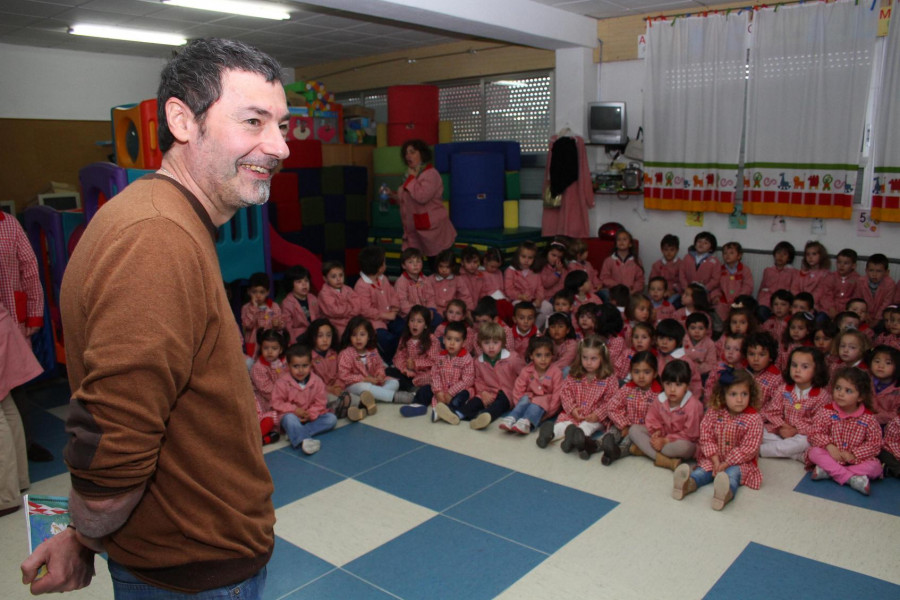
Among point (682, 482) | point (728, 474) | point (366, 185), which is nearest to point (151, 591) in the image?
point (682, 482)

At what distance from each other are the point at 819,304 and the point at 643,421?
3.01 metres

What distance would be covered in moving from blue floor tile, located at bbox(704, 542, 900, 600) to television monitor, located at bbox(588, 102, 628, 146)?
5.43 meters

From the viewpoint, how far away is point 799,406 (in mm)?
4148

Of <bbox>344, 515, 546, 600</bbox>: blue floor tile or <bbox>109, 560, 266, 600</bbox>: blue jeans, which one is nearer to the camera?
<bbox>109, 560, 266, 600</bbox>: blue jeans

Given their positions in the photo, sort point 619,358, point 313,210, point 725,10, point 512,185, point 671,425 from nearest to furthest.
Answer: point 671,425
point 619,358
point 725,10
point 313,210
point 512,185

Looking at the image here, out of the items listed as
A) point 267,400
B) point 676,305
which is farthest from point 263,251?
point 676,305

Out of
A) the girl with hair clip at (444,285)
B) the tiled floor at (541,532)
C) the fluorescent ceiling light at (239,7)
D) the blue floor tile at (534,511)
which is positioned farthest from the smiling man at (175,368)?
the fluorescent ceiling light at (239,7)

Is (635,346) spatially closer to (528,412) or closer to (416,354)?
(528,412)

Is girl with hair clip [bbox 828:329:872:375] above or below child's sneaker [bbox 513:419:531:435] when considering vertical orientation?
above

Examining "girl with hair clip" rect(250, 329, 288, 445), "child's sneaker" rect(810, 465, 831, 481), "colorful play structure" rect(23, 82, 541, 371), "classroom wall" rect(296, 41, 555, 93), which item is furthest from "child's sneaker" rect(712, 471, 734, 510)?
"classroom wall" rect(296, 41, 555, 93)

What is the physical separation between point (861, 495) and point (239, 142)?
3685 millimetres

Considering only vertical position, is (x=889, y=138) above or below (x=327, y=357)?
above

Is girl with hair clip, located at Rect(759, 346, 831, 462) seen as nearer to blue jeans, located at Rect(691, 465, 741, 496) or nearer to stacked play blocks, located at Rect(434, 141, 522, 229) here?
blue jeans, located at Rect(691, 465, 741, 496)

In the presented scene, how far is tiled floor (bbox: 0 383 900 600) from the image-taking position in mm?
2887
